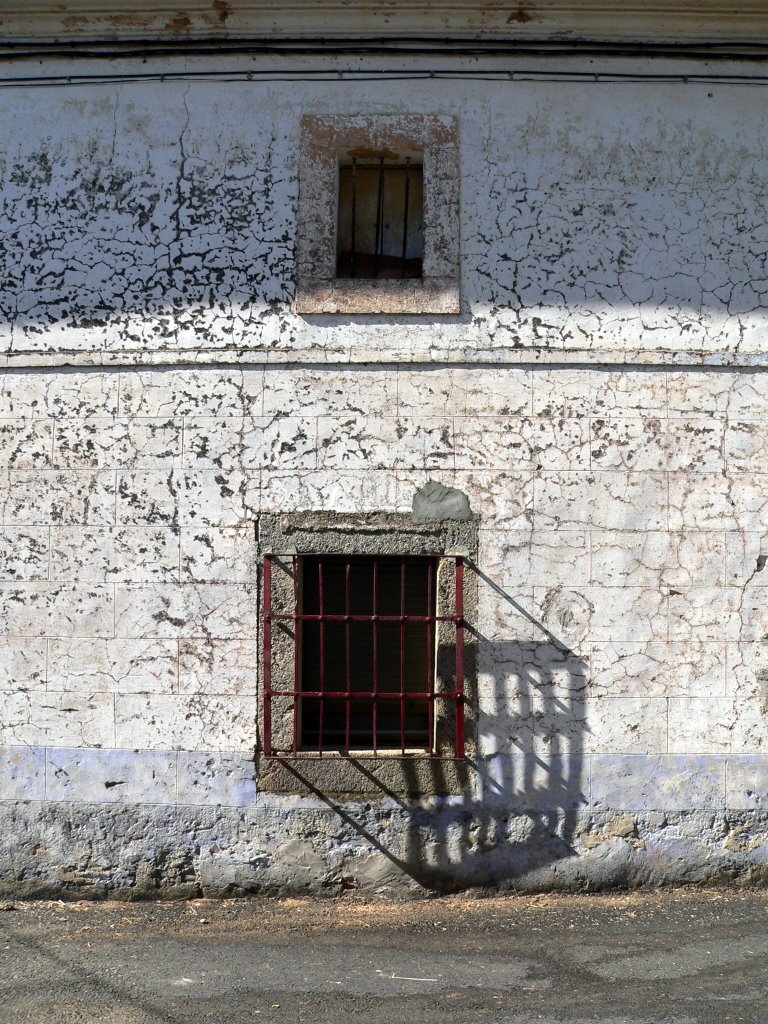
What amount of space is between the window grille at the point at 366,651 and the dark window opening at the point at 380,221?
5.56 ft

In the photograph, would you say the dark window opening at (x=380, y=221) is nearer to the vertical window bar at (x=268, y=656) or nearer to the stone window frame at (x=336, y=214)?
the stone window frame at (x=336, y=214)

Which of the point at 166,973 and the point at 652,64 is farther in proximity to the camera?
the point at 652,64

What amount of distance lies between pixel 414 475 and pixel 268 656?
49.5 inches

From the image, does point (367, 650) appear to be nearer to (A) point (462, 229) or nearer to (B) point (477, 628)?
(B) point (477, 628)

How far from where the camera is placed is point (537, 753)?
15.7ft

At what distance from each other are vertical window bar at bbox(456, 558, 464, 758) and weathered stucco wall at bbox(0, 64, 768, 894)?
149 millimetres

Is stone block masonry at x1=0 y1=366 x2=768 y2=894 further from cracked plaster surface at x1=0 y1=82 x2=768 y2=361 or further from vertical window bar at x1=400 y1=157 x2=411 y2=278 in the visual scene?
vertical window bar at x1=400 y1=157 x2=411 y2=278

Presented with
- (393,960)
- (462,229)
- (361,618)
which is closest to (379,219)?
(462,229)

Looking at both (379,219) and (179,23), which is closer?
(179,23)

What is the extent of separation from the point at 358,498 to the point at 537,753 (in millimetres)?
1684

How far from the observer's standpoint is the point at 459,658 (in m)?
4.76

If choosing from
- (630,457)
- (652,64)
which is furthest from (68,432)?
(652,64)

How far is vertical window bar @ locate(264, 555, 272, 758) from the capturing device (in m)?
4.72

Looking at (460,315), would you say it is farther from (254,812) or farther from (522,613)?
(254,812)
